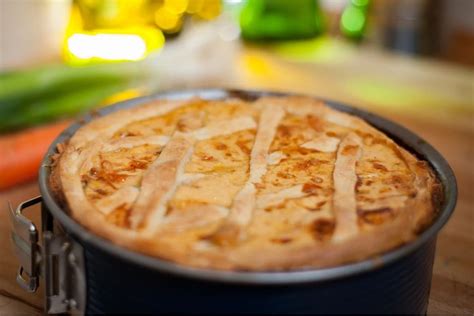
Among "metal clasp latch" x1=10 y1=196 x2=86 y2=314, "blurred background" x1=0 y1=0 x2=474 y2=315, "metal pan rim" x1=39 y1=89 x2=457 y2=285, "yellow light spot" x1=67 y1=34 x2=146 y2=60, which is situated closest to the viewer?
"metal pan rim" x1=39 y1=89 x2=457 y2=285

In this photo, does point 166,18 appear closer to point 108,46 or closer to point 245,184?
point 108,46

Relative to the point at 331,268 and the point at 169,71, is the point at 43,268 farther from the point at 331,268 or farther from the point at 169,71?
the point at 169,71

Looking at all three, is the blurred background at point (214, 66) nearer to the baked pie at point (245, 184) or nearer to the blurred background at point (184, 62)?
the blurred background at point (184, 62)

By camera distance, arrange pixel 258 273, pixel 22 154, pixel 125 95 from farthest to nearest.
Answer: pixel 125 95, pixel 22 154, pixel 258 273

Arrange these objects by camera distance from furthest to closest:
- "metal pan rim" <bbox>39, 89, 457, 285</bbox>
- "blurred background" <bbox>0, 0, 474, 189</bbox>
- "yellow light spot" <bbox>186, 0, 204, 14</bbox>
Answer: "yellow light spot" <bbox>186, 0, 204, 14</bbox> < "blurred background" <bbox>0, 0, 474, 189</bbox> < "metal pan rim" <bbox>39, 89, 457, 285</bbox>

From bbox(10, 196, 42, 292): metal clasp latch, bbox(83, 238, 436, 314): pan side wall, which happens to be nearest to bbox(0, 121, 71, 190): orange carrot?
bbox(10, 196, 42, 292): metal clasp latch

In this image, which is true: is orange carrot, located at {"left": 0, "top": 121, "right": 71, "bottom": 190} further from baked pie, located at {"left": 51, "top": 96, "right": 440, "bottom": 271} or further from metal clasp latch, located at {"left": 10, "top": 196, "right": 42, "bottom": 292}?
metal clasp latch, located at {"left": 10, "top": 196, "right": 42, "bottom": 292}

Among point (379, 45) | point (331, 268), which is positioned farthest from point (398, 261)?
point (379, 45)

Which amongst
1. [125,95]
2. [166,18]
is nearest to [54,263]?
[125,95]
